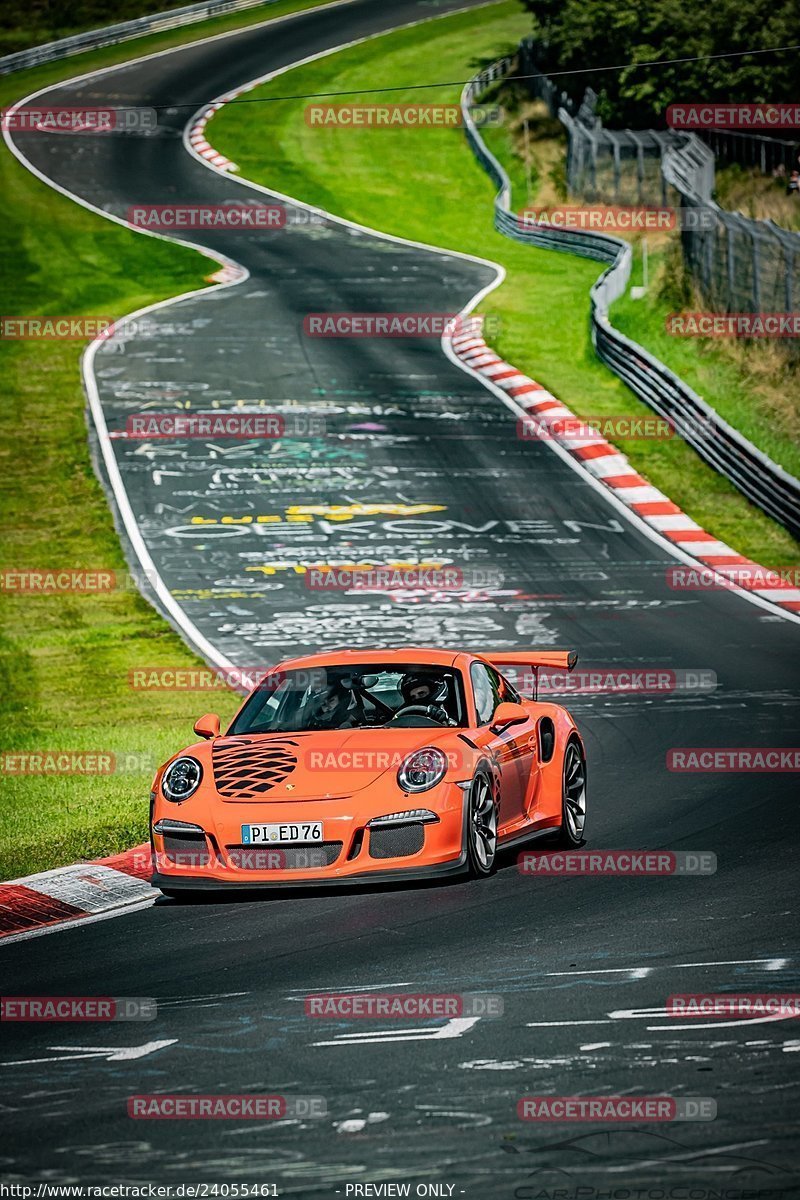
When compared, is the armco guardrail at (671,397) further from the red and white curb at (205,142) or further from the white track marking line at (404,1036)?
the white track marking line at (404,1036)

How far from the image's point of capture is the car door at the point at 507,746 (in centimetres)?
1066

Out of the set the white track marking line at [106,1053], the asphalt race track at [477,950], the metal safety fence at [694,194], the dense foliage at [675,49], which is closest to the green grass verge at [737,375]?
the metal safety fence at [694,194]

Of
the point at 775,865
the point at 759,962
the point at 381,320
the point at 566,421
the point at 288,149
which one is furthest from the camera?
the point at 288,149

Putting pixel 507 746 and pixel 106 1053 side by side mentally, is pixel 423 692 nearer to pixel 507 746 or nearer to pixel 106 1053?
pixel 507 746

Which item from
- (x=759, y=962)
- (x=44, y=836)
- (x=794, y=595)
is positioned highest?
(x=759, y=962)

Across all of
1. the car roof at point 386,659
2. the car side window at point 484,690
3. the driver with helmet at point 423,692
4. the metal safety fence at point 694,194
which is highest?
the car roof at point 386,659

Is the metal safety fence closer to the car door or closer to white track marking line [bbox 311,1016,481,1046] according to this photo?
the car door

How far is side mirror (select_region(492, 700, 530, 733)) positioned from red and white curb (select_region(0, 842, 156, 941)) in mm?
2200

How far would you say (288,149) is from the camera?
58375mm

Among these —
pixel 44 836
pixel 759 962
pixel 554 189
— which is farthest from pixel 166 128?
pixel 759 962

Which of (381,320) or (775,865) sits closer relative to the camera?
(775,865)

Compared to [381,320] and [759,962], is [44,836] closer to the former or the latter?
[759,962]

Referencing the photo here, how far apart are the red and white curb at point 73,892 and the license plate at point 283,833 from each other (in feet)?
3.32

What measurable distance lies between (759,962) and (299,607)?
1395 cm
